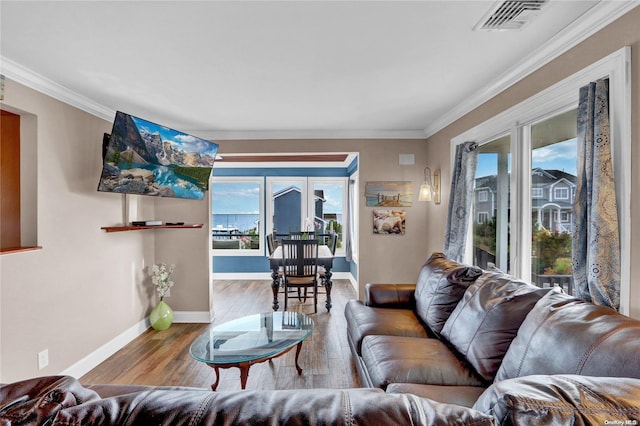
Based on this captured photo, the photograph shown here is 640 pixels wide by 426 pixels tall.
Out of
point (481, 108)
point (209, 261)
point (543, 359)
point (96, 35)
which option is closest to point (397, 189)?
point (481, 108)

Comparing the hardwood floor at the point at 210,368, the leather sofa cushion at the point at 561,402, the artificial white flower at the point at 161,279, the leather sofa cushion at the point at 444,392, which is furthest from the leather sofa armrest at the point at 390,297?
the artificial white flower at the point at 161,279

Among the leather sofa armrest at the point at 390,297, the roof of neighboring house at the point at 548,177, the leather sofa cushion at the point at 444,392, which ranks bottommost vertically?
the leather sofa cushion at the point at 444,392

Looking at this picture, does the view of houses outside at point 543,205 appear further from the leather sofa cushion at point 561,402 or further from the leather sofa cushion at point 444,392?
the leather sofa cushion at point 561,402

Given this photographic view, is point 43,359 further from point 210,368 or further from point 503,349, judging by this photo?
point 503,349

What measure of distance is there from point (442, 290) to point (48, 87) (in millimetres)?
3467

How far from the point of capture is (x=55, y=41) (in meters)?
1.85

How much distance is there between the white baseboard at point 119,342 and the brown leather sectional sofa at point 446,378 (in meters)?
1.51

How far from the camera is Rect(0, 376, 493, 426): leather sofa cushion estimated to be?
55 cm

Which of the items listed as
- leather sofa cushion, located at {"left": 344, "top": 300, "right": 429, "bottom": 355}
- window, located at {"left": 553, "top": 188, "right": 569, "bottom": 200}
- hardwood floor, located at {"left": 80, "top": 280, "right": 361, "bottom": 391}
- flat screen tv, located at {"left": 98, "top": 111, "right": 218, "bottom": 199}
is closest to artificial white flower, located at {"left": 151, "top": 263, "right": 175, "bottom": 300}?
hardwood floor, located at {"left": 80, "top": 280, "right": 361, "bottom": 391}

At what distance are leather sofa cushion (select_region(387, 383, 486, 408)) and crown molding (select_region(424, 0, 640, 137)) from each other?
78.7 inches

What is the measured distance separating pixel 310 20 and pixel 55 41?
1.57 m

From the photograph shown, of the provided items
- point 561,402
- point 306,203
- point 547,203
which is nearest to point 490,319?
point 547,203

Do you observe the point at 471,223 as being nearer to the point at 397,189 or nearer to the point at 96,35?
the point at 397,189

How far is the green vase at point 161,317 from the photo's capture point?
3699mm
